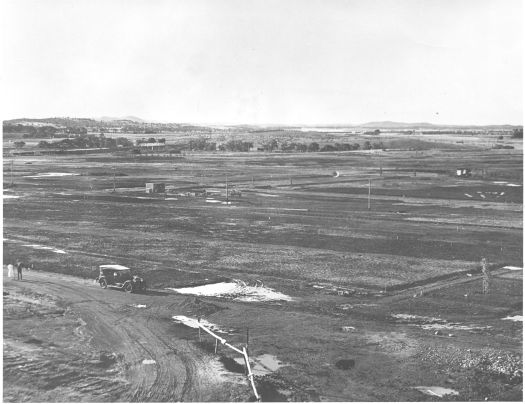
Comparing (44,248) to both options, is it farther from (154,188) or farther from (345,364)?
(154,188)

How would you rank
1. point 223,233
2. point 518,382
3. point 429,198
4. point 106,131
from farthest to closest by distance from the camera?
point 106,131, point 429,198, point 223,233, point 518,382

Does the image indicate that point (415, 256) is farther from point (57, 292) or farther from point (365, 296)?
point (57, 292)

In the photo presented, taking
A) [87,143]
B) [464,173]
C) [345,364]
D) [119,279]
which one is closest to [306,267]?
[119,279]

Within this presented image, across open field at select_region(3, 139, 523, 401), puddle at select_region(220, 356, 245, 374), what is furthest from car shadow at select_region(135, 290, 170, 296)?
puddle at select_region(220, 356, 245, 374)

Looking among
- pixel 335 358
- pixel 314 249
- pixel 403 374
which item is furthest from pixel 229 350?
pixel 314 249

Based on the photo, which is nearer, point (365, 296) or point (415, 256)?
point (365, 296)

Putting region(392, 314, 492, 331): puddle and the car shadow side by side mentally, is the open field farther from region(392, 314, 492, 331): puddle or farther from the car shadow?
the car shadow
